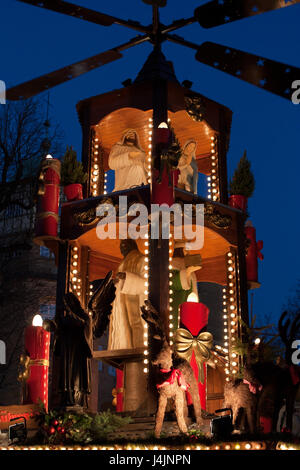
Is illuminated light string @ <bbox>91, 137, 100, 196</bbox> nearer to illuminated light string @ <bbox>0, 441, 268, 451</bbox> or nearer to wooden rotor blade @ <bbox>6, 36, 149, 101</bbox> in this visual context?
wooden rotor blade @ <bbox>6, 36, 149, 101</bbox>

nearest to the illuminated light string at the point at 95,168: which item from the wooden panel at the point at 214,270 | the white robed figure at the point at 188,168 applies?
the white robed figure at the point at 188,168

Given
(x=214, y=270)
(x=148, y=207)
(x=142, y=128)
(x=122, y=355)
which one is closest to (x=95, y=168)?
(x=142, y=128)

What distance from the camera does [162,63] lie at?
57.8ft

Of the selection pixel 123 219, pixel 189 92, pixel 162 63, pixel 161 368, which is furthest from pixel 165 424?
pixel 162 63

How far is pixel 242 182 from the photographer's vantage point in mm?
17328

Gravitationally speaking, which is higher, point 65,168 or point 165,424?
point 65,168

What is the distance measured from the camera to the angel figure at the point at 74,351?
13.1 m

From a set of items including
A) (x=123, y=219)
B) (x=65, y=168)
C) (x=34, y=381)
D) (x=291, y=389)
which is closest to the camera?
(x=291, y=389)

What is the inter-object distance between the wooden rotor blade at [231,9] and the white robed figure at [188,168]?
3.08 metres

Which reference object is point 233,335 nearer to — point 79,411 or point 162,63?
point 79,411

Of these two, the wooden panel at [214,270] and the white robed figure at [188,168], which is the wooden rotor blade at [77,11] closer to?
the white robed figure at [188,168]

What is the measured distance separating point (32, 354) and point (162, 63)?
307 inches

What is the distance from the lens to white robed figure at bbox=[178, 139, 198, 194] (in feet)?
56.2

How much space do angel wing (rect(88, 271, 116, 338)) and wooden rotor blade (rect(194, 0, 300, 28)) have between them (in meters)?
5.69
